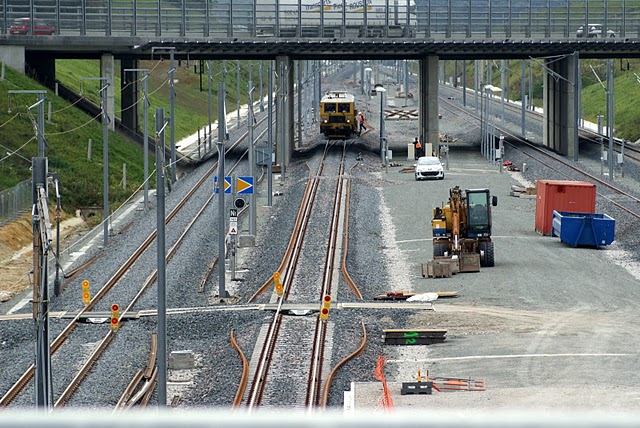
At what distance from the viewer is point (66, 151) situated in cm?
6003

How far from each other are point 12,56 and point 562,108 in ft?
115

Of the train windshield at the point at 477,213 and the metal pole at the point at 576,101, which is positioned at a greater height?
the metal pole at the point at 576,101

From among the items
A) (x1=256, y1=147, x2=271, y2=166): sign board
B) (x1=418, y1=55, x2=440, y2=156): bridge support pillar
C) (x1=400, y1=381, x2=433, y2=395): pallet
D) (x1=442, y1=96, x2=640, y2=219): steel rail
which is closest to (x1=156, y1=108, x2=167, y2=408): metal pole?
(x1=400, y1=381, x2=433, y2=395): pallet

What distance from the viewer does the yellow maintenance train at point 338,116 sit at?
81188 mm

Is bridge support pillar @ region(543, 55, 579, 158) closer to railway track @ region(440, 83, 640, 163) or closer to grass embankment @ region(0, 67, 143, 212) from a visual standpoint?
railway track @ region(440, 83, 640, 163)

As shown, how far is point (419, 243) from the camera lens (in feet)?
135

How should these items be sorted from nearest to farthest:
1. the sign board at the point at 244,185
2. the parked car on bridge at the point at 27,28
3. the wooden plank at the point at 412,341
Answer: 1. the wooden plank at the point at 412,341
2. the sign board at the point at 244,185
3. the parked car on bridge at the point at 27,28

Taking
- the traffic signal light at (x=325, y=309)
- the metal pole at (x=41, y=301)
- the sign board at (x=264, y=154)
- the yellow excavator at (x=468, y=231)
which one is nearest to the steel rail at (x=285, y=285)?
the traffic signal light at (x=325, y=309)

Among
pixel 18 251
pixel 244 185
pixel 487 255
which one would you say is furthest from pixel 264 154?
pixel 487 255

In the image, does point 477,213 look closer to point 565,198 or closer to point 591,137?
point 565,198

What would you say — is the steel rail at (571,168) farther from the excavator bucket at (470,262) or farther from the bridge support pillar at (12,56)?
the bridge support pillar at (12,56)

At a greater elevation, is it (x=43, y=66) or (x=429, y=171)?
(x=43, y=66)

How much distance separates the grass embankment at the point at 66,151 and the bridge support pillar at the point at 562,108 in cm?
2636

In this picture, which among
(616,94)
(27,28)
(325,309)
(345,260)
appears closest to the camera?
(325,309)
